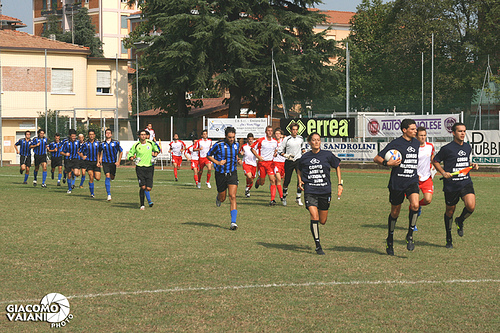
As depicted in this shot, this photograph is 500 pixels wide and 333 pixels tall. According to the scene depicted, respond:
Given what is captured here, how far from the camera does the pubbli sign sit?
123ft

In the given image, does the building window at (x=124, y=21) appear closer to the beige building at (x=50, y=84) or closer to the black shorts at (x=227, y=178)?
the beige building at (x=50, y=84)

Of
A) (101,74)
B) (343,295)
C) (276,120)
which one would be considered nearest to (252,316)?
(343,295)

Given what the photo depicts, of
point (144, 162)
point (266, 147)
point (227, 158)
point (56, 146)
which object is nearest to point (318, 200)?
point (227, 158)

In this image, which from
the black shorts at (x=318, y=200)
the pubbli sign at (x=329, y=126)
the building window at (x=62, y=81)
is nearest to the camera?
the black shorts at (x=318, y=200)

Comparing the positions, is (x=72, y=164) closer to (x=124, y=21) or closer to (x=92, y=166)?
(x=92, y=166)

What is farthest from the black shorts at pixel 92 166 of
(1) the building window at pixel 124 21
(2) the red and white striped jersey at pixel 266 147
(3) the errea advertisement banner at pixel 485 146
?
(1) the building window at pixel 124 21

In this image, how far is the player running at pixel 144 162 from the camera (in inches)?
704

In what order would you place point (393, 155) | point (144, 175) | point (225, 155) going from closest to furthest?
point (393, 155)
point (225, 155)
point (144, 175)

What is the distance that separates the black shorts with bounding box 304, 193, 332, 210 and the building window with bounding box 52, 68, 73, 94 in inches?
1766

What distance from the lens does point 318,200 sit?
1112cm

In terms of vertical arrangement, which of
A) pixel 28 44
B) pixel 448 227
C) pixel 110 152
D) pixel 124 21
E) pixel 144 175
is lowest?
pixel 448 227

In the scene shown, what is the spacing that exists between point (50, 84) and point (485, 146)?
109 feet

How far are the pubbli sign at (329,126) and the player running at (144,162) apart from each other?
20462 millimetres

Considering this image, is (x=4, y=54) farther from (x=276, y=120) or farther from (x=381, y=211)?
(x=381, y=211)
